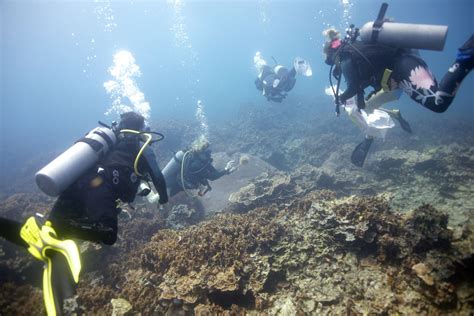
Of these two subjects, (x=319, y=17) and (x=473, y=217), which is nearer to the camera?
(x=473, y=217)

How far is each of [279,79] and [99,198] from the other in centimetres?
1318

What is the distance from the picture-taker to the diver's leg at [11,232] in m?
3.11

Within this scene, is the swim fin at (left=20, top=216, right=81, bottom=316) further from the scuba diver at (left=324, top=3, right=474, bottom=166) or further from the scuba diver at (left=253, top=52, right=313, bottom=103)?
the scuba diver at (left=253, top=52, right=313, bottom=103)

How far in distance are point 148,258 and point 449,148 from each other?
13921 mm

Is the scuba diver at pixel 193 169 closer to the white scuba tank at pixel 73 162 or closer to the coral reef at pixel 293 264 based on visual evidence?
the coral reef at pixel 293 264

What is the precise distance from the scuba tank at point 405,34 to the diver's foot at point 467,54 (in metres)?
0.68

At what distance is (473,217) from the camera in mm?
6473

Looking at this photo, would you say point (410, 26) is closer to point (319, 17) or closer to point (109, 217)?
point (109, 217)

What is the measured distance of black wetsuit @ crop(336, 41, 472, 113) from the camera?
3883mm

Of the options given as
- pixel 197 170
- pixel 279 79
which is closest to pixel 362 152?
pixel 197 170

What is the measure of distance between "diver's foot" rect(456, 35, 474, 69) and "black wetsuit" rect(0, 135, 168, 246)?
510cm

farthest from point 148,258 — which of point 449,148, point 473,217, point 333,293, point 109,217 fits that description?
point 449,148

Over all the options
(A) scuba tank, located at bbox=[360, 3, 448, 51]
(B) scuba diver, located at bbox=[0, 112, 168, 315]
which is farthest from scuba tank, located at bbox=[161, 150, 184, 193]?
(A) scuba tank, located at bbox=[360, 3, 448, 51]

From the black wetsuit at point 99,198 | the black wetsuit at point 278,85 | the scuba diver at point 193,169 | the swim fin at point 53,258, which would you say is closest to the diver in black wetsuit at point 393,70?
the black wetsuit at point 99,198
